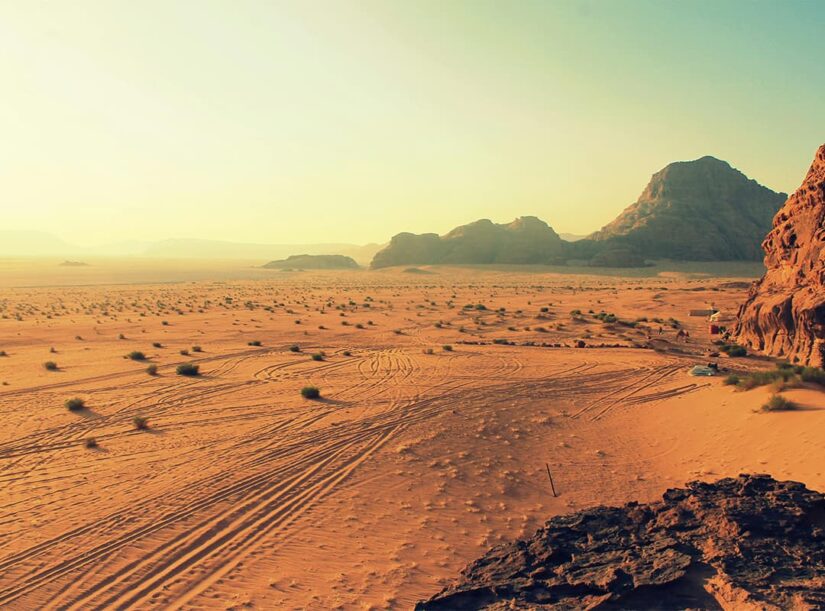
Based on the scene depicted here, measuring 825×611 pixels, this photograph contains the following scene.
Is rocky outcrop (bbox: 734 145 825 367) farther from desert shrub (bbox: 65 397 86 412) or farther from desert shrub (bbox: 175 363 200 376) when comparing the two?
desert shrub (bbox: 65 397 86 412)

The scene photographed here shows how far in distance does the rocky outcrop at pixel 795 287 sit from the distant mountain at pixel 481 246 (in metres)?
85.1

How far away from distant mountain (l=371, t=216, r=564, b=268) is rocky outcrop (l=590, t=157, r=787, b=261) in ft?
40.3

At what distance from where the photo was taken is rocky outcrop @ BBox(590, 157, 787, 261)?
10038 centimetres

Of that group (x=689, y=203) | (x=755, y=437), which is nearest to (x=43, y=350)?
(x=755, y=437)

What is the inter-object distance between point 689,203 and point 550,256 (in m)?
27.9

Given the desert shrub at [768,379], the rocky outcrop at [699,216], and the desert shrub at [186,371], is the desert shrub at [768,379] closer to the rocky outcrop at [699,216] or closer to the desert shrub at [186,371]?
the desert shrub at [186,371]

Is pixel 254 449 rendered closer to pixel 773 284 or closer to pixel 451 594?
pixel 451 594

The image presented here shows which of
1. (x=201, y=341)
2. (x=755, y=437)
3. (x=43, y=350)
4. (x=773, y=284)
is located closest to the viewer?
(x=755, y=437)

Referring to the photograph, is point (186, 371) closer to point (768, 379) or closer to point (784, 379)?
point (768, 379)

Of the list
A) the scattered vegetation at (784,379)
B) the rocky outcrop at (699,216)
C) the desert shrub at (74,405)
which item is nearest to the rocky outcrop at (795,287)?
the scattered vegetation at (784,379)

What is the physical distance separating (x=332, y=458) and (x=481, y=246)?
10787 centimetres

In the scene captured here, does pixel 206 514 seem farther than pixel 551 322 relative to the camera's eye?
No

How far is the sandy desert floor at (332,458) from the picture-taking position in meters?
7.75

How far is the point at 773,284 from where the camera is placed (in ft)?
75.5
